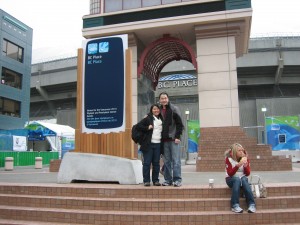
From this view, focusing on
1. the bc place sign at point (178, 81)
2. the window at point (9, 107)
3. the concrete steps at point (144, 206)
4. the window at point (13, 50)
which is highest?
the window at point (13, 50)

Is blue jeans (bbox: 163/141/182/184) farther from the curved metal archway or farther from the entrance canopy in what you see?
the entrance canopy

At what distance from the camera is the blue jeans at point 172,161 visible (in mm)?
6742

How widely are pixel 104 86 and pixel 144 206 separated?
3453 millimetres

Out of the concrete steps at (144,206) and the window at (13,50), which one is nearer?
the concrete steps at (144,206)

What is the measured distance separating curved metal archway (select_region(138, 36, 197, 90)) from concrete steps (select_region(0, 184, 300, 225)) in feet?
31.4

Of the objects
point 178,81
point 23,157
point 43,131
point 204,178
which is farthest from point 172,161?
point 178,81

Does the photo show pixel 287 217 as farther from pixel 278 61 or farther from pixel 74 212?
pixel 278 61

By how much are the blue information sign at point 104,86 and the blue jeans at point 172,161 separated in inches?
61.0

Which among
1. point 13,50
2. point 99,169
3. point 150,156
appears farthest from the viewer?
point 13,50

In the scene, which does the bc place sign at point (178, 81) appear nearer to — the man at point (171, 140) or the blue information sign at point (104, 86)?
the blue information sign at point (104, 86)

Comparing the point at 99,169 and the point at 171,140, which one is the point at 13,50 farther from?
the point at 171,140

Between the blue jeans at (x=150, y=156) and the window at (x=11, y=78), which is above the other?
the window at (x=11, y=78)

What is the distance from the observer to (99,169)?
7.79 m

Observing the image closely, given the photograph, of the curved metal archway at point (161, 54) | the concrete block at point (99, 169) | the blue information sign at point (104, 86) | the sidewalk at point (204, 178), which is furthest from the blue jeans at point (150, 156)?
the curved metal archway at point (161, 54)
